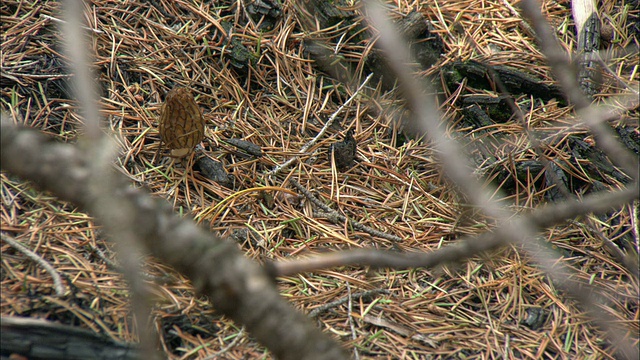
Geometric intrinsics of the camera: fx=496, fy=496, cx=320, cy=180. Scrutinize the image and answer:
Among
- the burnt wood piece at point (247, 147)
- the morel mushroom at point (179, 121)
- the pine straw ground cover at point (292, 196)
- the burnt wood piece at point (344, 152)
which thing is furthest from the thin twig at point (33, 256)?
the burnt wood piece at point (344, 152)

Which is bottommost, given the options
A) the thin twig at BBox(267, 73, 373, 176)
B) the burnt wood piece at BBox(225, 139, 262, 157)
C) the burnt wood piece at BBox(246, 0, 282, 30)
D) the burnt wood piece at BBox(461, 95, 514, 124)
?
the burnt wood piece at BBox(461, 95, 514, 124)

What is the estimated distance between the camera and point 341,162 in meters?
2.20

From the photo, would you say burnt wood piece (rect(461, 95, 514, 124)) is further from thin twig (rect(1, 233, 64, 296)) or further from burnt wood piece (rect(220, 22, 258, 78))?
thin twig (rect(1, 233, 64, 296))

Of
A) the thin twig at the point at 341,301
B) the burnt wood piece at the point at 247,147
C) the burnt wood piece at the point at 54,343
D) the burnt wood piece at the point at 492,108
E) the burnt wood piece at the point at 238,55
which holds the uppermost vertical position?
the burnt wood piece at the point at 238,55

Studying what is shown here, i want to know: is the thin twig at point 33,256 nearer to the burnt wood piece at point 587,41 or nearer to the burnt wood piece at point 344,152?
the burnt wood piece at point 344,152

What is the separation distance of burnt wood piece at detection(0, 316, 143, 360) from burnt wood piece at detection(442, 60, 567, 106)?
192 cm

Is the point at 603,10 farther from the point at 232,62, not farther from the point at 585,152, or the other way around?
the point at 232,62

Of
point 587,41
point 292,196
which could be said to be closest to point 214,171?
point 292,196

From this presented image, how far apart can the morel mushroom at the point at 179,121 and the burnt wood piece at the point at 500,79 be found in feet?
4.24

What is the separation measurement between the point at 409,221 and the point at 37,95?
5.13 ft

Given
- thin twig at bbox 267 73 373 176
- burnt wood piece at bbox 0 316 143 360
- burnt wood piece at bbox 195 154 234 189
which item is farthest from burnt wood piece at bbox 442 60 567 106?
burnt wood piece at bbox 0 316 143 360

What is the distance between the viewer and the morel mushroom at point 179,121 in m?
1.92

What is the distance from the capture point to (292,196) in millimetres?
2059

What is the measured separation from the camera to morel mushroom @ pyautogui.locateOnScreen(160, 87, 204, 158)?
192 cm
